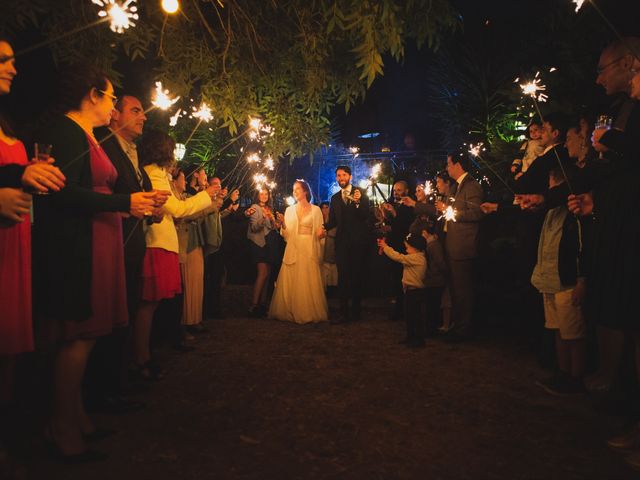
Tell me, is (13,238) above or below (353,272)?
above

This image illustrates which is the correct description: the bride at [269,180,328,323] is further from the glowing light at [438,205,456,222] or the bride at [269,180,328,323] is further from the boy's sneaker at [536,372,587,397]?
the boy's sneaker at [536,372,587,397]

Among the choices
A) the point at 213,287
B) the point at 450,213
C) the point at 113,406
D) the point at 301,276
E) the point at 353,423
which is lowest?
the point at 353,423

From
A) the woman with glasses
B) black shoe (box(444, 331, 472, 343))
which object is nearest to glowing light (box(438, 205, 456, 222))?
black shoe (box(444, 331, 472, 343))

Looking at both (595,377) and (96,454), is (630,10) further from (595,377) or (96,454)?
(96,454)

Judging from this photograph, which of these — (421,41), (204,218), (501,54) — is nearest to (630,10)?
(421,41)

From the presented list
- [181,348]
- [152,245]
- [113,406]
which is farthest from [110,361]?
[181,348]

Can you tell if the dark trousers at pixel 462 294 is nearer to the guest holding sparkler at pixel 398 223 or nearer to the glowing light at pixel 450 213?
the glowing light at pixel 450 213

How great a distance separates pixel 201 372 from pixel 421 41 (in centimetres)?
450

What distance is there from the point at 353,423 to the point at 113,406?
2.06m

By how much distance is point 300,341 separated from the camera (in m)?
6.46

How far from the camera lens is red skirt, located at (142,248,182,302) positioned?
Result: 4566 mm

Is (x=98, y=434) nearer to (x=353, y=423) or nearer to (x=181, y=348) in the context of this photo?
(x=353, y=423)

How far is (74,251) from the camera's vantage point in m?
2.90

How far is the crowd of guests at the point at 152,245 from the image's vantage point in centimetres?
285
